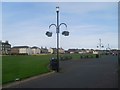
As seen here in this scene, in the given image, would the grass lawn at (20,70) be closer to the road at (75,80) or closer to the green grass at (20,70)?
the green grass at (20,70)

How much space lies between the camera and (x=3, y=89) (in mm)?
15078

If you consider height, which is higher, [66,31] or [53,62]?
[66,31]

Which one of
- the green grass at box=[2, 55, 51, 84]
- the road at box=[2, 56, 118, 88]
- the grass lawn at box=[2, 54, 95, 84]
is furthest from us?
the green grass at box=[2, 55, 51, 84]

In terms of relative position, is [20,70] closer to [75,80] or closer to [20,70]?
[20,70]

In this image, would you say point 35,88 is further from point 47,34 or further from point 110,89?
point 47,34

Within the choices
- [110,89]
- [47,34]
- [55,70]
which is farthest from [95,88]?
[47,34]

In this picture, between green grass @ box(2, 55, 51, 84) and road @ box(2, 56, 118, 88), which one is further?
green grass @ box(2, 55, 51, 84)

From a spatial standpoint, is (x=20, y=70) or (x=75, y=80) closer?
(x=75, y=80)

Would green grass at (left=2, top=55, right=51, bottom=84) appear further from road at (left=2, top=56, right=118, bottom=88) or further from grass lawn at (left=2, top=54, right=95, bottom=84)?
road at (left=2, top=56, right=118, bottom=88)

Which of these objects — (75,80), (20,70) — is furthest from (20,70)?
(75,80)

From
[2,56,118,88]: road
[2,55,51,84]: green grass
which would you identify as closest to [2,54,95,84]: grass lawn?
[2,55,51,84]: green grass

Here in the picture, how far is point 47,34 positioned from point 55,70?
5352 millimetres

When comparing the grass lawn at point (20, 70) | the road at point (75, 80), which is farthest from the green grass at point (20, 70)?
the road at point (75, 80)

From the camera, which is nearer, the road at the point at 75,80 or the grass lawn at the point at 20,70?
the road at the point at 75,80
